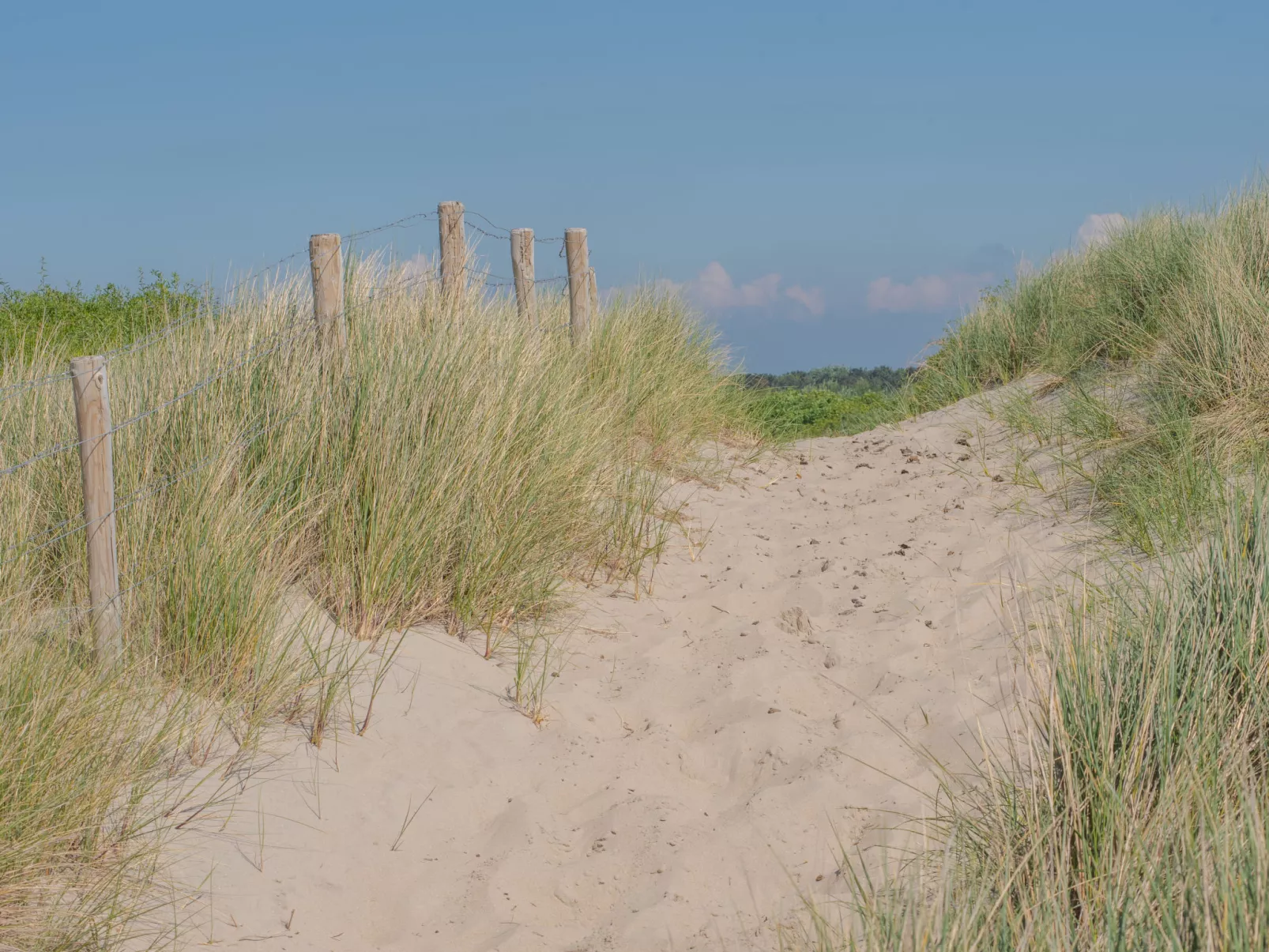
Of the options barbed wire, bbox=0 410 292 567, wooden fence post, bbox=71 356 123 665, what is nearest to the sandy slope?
wooden fence post, bbox=71 356 123 665

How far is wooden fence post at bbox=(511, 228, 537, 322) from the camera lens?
7949mm

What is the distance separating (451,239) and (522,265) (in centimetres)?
162

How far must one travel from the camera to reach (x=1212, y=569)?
9.98 feet

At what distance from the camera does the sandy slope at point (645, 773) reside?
3021 mm

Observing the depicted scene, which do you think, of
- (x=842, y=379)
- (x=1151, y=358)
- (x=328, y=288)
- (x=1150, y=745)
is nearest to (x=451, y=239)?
(x=328, y=288)

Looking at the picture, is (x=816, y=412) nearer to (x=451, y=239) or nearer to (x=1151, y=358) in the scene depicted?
(x=1151, y=358)

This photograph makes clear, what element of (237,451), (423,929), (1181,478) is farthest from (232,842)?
(1181,478)

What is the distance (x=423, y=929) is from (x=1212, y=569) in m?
2.46

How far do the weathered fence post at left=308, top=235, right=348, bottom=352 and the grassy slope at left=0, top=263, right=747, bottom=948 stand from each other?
0.10 meters

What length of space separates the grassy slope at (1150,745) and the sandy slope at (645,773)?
40cm

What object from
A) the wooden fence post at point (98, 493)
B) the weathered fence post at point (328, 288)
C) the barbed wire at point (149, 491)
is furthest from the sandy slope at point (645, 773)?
the weathered fence post at point (328, 288)

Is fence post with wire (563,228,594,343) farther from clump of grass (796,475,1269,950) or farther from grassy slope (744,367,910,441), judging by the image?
clump of grass (796,475,1269,950)

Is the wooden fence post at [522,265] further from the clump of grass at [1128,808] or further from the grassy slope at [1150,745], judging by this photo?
the clump of grass at [1128,808]

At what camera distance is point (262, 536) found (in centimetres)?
407
